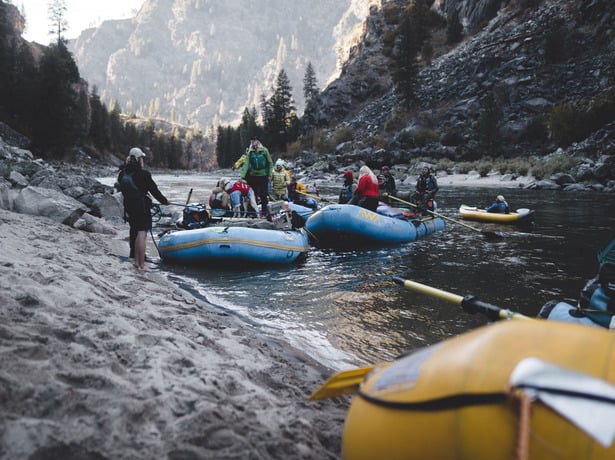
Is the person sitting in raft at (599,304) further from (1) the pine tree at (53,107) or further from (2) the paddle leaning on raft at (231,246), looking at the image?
(1) the pine tree at (53,107)

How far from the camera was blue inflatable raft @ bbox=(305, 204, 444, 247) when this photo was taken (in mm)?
9141

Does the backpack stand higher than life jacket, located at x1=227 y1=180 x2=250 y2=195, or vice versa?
the backpack

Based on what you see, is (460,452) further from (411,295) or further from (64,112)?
(64,112)

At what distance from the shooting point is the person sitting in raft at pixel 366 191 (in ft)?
32.0

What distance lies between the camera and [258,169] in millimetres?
10070

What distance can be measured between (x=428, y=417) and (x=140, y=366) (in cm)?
198

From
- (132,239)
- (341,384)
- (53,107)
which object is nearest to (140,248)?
(132,239)

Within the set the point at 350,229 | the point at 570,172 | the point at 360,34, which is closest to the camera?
the point at 350,229

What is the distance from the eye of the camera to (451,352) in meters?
1.61

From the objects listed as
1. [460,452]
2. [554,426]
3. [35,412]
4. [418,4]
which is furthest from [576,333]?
[418,4]

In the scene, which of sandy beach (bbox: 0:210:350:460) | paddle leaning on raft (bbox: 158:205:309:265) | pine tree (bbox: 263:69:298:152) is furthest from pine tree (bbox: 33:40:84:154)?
sandy beach (bbox: 0:210:350:460)

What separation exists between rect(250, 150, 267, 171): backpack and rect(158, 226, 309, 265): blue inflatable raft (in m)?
2.74

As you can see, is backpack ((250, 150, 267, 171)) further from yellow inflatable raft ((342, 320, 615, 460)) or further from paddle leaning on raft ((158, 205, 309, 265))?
yellow inflatable raft ((342, 320, 615, 460))

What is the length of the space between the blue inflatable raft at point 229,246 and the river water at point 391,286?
0.67ft
